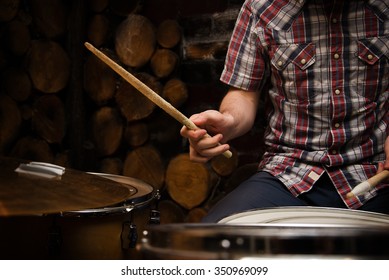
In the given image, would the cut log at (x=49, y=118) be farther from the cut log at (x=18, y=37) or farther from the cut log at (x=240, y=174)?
the cut log at (x=240, y=174)

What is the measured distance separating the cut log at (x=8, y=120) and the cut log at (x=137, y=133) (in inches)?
18.0

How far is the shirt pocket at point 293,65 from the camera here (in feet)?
4.38

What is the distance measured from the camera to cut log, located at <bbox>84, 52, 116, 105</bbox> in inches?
73.3

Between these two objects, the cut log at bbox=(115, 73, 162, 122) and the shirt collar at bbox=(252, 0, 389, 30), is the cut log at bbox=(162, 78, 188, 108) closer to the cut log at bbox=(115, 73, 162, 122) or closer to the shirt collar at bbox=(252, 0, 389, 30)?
the cut log at bbox=(115, 73, 162, 122)

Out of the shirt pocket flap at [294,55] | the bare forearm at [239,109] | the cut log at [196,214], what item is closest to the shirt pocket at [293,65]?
the shirt pocket flap at [294,55]

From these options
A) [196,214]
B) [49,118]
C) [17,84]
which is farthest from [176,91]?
[17,84]

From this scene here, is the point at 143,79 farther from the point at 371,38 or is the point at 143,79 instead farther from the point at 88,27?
the point at 371,38

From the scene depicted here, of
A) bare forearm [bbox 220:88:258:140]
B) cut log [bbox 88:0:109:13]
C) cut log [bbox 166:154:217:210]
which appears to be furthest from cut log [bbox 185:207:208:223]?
cut log [bbox 88:0:109:13]

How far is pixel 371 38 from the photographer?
1310mm

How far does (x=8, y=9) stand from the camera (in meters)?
1.91

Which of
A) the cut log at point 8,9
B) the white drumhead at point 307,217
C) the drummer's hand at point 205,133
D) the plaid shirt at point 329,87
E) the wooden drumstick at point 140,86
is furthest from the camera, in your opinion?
the cut log at point 8,9

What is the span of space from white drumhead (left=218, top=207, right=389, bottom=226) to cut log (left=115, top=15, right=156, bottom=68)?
918mm

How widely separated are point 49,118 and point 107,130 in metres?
0.24

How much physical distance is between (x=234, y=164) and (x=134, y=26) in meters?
0.59
